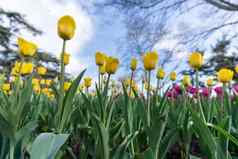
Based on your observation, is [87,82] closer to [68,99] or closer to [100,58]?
[100,58]

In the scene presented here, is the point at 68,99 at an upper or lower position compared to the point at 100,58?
lower

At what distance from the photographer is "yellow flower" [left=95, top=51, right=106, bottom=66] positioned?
124 cm

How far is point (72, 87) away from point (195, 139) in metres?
0.60

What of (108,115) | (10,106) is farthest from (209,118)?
(10,106)

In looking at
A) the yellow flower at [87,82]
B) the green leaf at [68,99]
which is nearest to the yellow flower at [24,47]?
the green leaf at [68,99]

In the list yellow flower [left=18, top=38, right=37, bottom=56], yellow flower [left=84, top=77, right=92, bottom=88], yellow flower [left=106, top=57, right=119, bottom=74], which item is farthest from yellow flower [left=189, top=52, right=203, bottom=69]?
yellow flower [left=84, top=77, right=92, bottom=88]

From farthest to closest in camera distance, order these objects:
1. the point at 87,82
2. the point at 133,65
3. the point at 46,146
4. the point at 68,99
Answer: the point at 87,82 → the point at 133,65 → the point at 68,99 → the point at 46,146

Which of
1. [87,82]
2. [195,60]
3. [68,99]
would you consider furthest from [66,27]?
[87,82]

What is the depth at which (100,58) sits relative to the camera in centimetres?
124

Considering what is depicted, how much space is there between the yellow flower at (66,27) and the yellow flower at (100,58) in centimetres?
32

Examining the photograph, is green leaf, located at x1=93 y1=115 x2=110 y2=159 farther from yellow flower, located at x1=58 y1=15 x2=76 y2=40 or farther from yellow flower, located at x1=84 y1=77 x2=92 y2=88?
yellow flower, located at x1=84 y1=77 x2=92 y2=88

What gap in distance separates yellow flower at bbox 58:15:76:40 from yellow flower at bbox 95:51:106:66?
0.32m

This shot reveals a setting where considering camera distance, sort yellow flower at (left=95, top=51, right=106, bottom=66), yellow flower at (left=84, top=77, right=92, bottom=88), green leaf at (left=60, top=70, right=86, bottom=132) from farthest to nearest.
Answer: yellow flower at (left=84, top=77, right=92, bottom=88), yellow flower at (left=95, top=51, right=106, bottom=66), green leaf at (left=60, top=70, right=86, bottom=132)

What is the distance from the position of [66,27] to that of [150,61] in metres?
0.31
